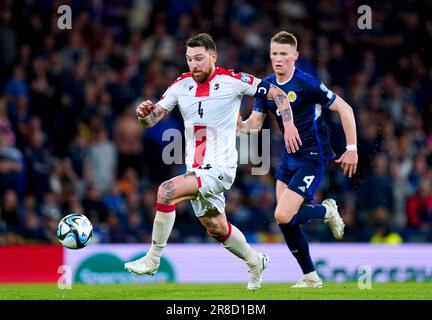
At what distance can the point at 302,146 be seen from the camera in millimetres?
11172

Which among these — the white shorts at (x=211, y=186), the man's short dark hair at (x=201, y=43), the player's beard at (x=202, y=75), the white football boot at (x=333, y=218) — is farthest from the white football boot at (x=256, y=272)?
the man's short dark hair at (x=201, y=43)

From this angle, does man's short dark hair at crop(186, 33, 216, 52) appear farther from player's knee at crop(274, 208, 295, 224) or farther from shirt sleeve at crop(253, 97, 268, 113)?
player's knee at crop(274, 208, 295, 224)

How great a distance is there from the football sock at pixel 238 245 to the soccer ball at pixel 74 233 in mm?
1351

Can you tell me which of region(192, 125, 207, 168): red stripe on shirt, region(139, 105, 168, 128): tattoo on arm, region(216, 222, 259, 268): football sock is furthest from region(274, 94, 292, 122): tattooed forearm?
region(216, 222, 259, 268): football sock

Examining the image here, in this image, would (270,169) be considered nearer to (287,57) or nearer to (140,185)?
(140,185)

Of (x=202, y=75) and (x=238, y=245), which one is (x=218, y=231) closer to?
(x=238, y=245)

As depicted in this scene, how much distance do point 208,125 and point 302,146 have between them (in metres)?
1.28

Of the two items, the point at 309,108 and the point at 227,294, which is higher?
the point at 309,108

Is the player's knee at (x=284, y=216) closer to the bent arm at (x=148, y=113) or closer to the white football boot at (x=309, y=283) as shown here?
the white football boot at (x=309, y=283)

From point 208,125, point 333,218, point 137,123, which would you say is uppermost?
point 137,123

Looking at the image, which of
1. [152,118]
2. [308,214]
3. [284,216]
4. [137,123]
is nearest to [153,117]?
[152,118]

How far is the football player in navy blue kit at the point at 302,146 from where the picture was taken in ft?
36.0

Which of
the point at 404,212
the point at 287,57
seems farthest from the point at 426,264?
the point at 287,57
